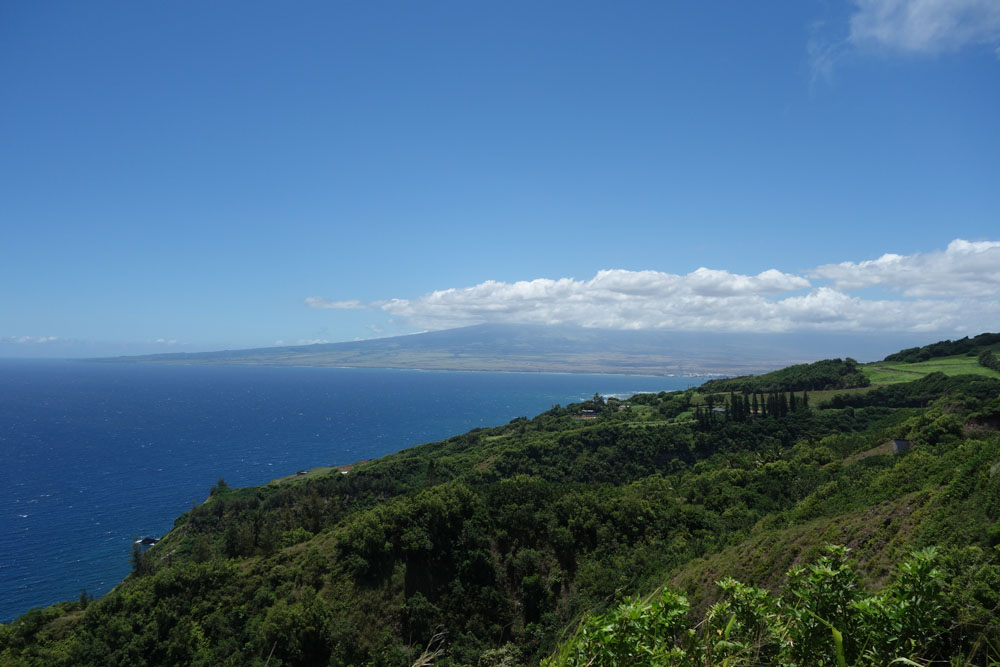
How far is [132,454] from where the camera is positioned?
97438 millimetres

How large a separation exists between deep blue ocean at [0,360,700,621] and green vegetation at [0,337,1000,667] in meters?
9.89

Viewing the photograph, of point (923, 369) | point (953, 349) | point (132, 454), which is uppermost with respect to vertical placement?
point (953, 349)

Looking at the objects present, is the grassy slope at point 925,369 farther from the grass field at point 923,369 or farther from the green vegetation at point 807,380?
the green vegetation at point 807,380

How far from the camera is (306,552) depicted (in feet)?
105

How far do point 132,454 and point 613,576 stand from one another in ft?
366

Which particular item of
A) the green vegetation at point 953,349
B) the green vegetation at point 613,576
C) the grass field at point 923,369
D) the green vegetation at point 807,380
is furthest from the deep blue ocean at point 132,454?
the green vegetation at point 953,349

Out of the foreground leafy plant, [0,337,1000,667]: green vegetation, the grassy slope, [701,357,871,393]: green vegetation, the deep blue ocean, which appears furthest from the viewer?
[701,357,871,393]: green vegetation

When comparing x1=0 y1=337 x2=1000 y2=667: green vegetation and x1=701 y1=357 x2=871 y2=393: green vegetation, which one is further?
x1=701 y1=357 x2=871 y2=393: green vegetation

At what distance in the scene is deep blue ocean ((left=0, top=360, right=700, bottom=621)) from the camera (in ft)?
167

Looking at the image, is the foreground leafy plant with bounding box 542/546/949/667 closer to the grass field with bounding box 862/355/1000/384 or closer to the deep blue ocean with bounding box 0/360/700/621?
the deep blue ocean with bounding box 0/360/700/621

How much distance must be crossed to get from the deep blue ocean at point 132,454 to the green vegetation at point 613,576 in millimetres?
9894

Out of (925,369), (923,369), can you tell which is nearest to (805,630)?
(925,369)

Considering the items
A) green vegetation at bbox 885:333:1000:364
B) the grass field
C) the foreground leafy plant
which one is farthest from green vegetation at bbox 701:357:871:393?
the foreground leafy plant

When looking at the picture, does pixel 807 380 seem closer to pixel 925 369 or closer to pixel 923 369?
pixel 923 369
